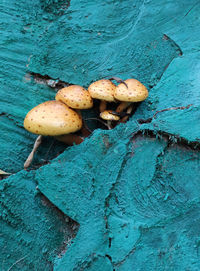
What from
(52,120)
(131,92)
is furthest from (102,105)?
(52,120)

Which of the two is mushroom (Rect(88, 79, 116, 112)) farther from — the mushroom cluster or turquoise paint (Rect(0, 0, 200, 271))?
turquoise paint (Rect(0, 0, 200, 271))

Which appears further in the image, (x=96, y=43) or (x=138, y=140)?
(x=96, y=43)

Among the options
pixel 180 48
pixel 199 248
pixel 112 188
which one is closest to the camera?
pixel 199 248

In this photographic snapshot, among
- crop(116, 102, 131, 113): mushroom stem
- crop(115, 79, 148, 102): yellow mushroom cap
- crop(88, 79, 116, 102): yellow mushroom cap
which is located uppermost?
crop(115, 79, 148, 102): yellow mushroom cap

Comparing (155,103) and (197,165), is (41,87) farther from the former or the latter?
(197,165)

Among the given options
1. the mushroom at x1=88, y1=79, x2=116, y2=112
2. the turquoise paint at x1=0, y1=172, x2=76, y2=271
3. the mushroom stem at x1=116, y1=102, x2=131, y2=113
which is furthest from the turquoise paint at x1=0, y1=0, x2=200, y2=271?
the mushroom at x1=88, y1=79, x2=116, y2=112

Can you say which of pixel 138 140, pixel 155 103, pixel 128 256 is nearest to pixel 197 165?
pixel 138 140

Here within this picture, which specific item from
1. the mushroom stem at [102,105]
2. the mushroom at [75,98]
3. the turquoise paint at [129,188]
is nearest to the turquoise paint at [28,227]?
the turquoise paint at [129,188]

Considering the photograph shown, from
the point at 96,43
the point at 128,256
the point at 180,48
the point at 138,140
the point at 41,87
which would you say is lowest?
the point at 128,256

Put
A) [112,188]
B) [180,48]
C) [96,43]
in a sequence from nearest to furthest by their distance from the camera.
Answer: [112,188], [180,48], [96,43]
